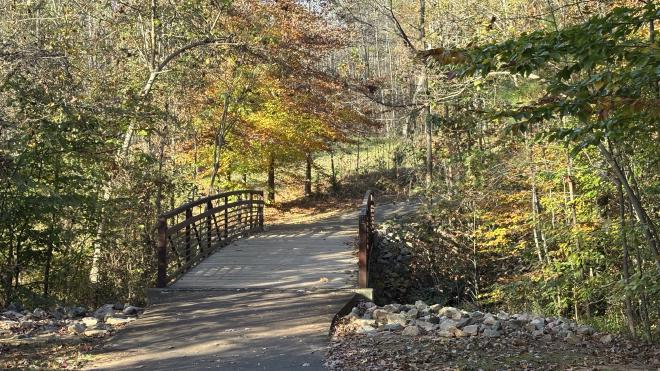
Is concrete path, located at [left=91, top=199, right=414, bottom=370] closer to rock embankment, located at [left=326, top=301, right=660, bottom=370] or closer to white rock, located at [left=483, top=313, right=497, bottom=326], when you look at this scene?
rock embankment, located at [left=326, top=301, right=660, bottom=370]

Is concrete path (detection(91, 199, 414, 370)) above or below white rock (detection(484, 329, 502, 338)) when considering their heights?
above

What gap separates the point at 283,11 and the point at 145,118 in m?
11.3

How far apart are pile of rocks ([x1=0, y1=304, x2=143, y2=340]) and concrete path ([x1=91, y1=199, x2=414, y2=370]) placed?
0.32 m

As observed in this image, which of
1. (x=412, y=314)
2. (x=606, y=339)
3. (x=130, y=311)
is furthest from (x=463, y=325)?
(x=130, y=311)

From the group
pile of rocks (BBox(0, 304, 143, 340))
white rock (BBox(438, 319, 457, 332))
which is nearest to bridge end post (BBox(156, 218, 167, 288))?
pile of rocks (BBox(0, 304, 143, 340))

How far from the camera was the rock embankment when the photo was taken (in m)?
6.38

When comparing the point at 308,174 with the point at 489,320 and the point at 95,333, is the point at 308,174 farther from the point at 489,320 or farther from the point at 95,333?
the point at 489,320

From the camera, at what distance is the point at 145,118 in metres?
11.2

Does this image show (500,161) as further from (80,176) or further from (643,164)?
(80,176)

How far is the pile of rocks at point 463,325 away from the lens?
7.45m

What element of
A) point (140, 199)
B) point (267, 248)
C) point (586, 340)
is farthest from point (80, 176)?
point (586, 340)

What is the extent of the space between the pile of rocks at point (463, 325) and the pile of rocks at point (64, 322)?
122 inches

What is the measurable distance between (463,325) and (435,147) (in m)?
11.2

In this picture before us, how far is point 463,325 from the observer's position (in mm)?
7676
